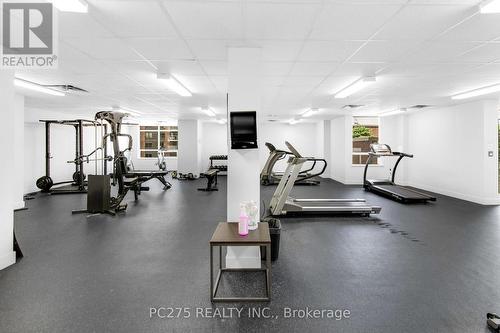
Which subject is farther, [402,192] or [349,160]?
[349,160]

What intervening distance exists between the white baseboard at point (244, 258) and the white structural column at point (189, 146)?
8.81m

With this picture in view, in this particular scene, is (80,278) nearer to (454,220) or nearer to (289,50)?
(289,50)

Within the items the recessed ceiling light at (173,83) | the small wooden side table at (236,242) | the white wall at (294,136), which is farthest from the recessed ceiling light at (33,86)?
the white wall at (294,136)

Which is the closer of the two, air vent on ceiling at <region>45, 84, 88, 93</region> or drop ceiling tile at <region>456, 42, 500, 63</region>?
drop ceiling tile at <region>456, 42, 500, 63</region>

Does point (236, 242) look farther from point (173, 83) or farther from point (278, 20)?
point (173, 83)

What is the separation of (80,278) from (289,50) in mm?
3552

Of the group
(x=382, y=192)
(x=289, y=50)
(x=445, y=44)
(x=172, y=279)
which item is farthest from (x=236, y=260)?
(x=382, y=192)

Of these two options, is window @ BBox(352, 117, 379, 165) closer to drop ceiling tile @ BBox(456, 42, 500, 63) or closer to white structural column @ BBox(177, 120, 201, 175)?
white structural column @ BBox(177, 120, 201, 175)

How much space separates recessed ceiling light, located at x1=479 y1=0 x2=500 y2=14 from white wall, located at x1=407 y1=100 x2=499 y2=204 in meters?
5.40

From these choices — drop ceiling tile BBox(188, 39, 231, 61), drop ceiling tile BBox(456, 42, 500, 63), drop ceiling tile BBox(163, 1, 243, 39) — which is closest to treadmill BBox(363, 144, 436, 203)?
drop ceiling tile BBox(456, 42, 500, 63)

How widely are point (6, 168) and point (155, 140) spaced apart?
10.9 m

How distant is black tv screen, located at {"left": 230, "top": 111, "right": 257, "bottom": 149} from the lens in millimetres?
2869

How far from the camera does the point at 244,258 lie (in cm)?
305

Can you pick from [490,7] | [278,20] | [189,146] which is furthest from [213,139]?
[490,7]
